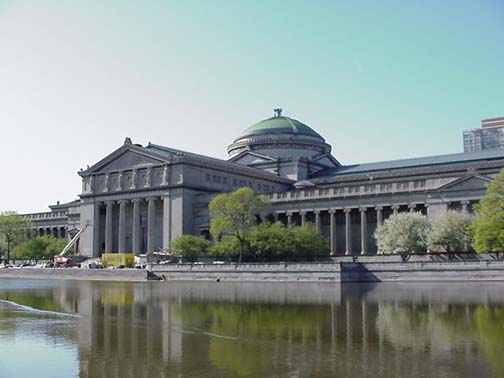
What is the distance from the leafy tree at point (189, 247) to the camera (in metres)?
94.9

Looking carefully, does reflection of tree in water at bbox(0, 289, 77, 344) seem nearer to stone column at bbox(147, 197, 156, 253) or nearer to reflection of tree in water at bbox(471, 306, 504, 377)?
reflection of tree in water at bbox(471, 306, 504, 377)

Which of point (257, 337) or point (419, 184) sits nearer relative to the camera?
point (257, 337)

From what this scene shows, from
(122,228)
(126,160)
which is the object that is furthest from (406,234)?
(126,160)

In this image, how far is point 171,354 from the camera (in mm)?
24422

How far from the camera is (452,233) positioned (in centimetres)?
7950

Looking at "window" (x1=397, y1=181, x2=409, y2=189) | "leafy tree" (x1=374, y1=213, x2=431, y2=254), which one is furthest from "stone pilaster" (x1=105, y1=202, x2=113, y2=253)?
"leafy tree" (x1=374, y1=213, x2=431, y2=254)

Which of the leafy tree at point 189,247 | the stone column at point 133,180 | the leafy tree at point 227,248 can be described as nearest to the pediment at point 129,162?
the stone column at point 133,180

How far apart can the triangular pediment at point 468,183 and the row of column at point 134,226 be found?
5045cm

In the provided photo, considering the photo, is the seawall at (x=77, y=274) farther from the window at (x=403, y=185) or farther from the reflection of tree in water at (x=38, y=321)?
the window at (x=403, y=185)

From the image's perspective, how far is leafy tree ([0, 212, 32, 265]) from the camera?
133875 mm

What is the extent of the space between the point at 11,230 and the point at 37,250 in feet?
44.0

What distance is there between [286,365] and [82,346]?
907 centimetres

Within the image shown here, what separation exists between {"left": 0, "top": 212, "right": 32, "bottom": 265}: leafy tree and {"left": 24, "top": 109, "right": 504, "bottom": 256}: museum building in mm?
10008

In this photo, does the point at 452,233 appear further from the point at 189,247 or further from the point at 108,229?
the point at 108,229
